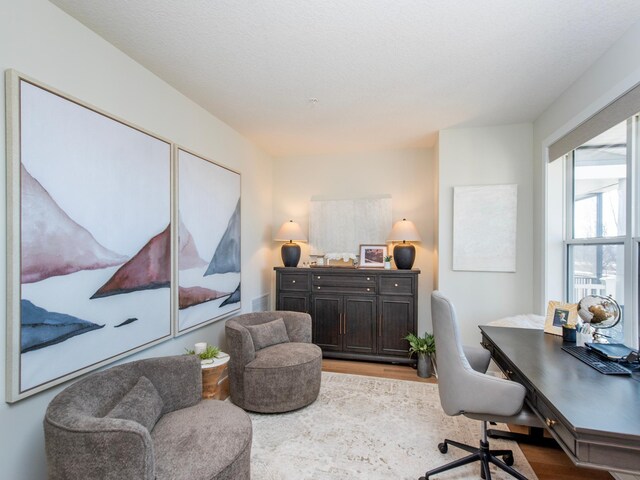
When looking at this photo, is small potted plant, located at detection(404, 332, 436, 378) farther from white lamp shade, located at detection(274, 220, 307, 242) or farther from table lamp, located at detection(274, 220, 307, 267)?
white lamp shade, located at detection(274, 220, 307, 242)

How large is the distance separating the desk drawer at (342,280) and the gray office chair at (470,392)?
6.20 ft

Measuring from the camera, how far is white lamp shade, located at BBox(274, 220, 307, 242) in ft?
13.4

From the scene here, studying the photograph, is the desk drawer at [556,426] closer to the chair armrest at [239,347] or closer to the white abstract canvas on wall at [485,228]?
the chair armrest at [239,347]

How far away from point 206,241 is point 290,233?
54.1 inches

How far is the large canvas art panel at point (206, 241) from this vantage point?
260 cm

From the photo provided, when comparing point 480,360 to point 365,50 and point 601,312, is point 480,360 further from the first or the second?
point 365,50

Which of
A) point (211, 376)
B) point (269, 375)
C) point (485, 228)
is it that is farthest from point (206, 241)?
point (485, 228)

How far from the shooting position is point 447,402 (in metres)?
1.79

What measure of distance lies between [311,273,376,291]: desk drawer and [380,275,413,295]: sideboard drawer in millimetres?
119

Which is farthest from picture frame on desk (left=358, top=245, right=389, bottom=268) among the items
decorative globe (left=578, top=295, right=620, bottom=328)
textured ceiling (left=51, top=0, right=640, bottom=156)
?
decorative globe (left=578, top=295, right=620, bottom=328)

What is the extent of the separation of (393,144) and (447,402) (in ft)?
10.1

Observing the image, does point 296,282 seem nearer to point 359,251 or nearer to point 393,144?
point 359,251

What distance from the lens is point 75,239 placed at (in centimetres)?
171

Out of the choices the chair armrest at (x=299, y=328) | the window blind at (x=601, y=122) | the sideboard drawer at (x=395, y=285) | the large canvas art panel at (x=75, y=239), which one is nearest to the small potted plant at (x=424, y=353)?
the sideboard drawer at (x=395, y=285)
